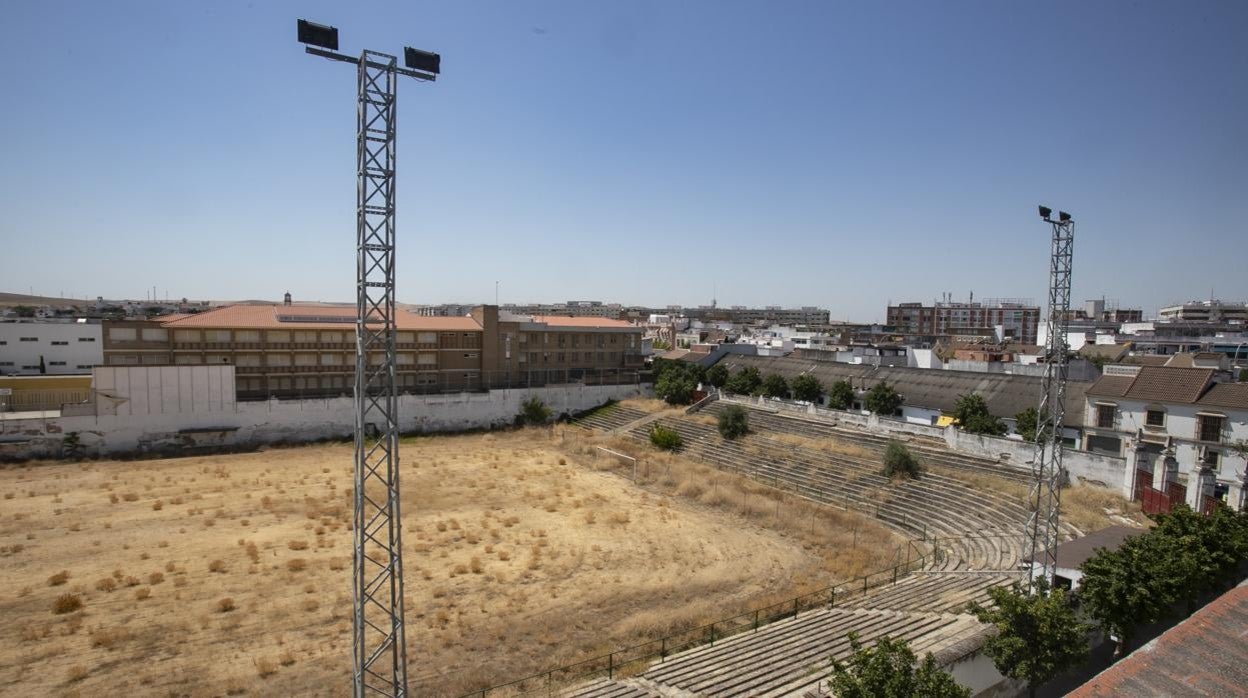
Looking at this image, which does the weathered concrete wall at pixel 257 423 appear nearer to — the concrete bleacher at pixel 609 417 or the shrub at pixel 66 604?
the concrete bleacher at pixel 609 417

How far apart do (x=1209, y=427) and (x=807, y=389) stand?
912 inches

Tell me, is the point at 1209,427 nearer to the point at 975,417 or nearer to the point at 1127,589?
the point at 975,417

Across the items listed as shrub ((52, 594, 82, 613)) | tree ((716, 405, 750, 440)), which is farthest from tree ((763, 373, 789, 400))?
shrub ((52, 594, 82, 613))

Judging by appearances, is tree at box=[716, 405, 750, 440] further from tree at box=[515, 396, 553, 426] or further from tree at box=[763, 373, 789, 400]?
tree at box=[515, 396, 553, 426]

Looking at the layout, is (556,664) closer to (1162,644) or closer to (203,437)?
(1162,644)

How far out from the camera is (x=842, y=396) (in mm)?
45406

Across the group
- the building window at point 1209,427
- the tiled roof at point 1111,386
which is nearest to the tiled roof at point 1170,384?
the tiled roof at point 1111,386

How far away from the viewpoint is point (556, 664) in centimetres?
1708

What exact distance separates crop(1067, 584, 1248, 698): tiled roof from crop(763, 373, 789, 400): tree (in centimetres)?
3767

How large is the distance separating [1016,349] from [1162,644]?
84960 mm

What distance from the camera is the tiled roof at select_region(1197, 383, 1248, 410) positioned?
28969 millimetres

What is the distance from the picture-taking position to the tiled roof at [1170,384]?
30.7 meters

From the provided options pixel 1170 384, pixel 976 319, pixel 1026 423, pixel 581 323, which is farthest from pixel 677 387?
pixel 976 319

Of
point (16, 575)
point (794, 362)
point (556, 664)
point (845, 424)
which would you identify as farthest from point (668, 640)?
point (794, 362)
